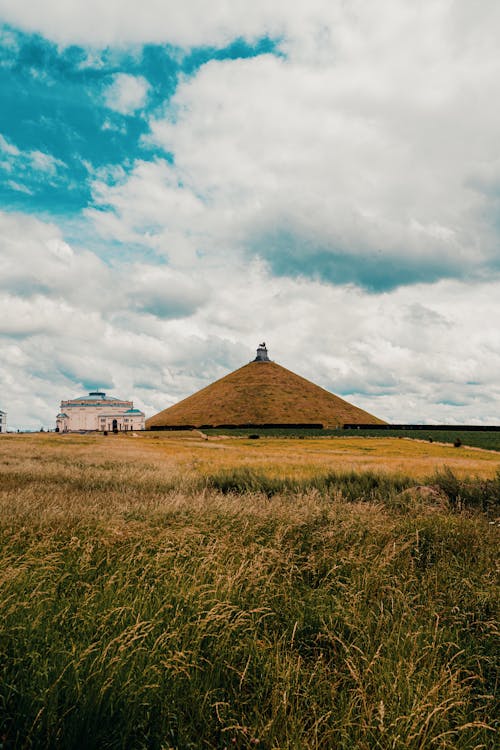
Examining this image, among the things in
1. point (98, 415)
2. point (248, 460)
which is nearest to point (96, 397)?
point (98, 415)

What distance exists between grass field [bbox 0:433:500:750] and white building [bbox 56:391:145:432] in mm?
157339

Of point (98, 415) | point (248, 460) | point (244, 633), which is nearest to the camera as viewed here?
point (244, 633)

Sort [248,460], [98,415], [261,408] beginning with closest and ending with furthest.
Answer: [248,460] < [98,415] < [261,408]

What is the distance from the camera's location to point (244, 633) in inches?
168

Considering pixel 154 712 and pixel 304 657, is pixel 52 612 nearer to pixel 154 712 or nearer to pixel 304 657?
pixel 154 712

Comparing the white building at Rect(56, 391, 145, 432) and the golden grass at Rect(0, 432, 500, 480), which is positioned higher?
the white building at Rect(56, 391, 145, 432)

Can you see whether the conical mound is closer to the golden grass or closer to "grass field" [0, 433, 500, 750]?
the golden grass

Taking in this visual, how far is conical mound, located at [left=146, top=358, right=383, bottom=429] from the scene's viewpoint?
161 m

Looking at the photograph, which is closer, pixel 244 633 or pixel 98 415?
pixel 244 633

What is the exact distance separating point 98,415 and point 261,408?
190 feet

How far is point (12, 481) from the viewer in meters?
14.5

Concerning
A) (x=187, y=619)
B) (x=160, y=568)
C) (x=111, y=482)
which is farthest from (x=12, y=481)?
(x=187, y=619)

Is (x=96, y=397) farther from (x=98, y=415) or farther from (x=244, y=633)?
(x=244, y=633)

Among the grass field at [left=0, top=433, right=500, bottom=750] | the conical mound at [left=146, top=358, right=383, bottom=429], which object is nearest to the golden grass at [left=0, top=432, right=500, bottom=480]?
the grass field at [left=0, top=433, right=500, bottom=750]
